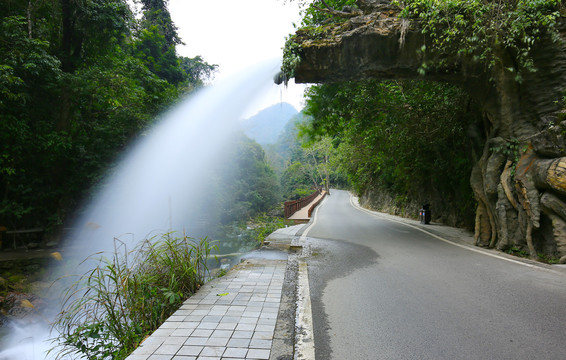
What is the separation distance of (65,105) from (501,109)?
1665 cm

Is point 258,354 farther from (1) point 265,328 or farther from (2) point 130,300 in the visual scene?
(2) point 130,300

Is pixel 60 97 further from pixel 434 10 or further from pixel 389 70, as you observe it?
pixel 434 10

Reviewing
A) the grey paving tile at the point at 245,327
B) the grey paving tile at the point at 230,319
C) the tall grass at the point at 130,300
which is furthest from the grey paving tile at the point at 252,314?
the tall grass at the point at 130,300

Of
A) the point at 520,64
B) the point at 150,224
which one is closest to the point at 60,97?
the point at 150,224

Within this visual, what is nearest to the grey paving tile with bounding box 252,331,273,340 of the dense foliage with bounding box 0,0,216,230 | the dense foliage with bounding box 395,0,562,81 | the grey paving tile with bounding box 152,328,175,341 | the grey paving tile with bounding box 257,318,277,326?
the grey paving tile with bounding box 257,318,277,326

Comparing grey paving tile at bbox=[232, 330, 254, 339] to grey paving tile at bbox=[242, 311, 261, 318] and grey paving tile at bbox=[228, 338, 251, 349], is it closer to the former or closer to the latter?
grey paving tile at bbox=[228, 338, 251, 349]

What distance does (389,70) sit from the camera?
821cm

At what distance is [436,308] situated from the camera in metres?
3.70

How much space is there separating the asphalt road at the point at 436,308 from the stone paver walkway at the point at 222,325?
59 centimetres

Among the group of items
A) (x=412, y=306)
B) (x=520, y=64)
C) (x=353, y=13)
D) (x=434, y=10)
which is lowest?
(x=412, y=306)

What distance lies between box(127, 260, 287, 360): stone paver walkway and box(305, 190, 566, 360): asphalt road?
1.95 ft

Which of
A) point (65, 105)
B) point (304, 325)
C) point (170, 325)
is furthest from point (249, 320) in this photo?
point (65, 105)

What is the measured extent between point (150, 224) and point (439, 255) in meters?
17.1

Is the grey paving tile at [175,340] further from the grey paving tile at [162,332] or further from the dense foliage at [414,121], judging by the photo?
the dense foliage at [414,121]
